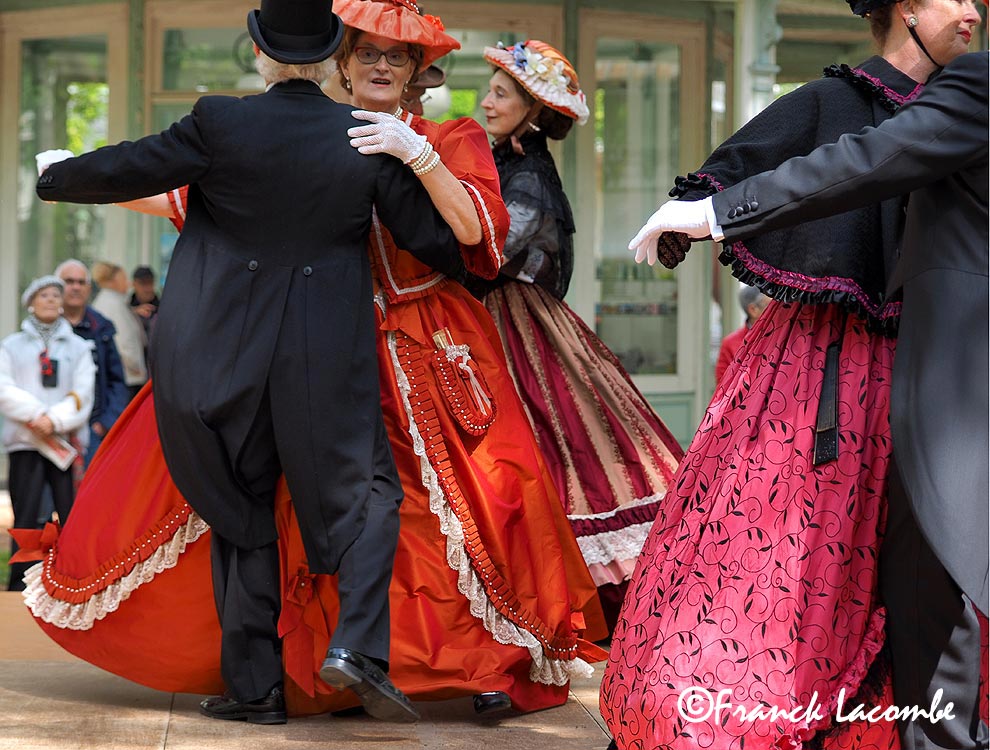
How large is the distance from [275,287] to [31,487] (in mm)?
A: 3662

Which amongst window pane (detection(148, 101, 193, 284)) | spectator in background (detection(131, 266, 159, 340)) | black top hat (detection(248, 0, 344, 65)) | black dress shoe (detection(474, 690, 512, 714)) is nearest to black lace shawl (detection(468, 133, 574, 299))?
black top hat (detection(248, 0, 344, 65))

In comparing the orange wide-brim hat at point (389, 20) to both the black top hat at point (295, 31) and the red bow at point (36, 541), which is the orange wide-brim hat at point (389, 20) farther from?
the red bow at point (36, 541)

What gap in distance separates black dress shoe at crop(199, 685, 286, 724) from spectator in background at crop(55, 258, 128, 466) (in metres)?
3.69

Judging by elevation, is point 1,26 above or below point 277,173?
A: above

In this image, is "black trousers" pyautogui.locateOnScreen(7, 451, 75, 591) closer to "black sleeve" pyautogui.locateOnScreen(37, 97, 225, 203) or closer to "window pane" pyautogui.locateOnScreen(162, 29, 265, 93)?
"black sleeve" pyautogui.locateOnScreen(37, 97, 225, 203)

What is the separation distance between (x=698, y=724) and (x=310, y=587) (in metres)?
1.26

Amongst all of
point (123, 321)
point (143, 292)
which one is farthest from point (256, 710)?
point (143, 292)

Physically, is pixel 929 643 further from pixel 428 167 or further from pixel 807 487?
pixel 428 167

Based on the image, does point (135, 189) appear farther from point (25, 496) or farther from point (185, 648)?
point (25, 496)

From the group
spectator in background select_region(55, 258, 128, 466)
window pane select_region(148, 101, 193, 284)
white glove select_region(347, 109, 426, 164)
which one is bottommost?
spectator in background select_region(55, 258, 128, 466)

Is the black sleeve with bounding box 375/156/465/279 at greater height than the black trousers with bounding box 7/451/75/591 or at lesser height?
greater

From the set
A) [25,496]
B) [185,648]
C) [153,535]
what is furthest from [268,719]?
[25,496]

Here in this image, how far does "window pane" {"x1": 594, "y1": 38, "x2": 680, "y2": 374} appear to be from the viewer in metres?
9.74

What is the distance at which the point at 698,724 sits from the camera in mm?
2578
